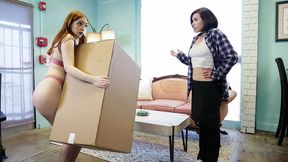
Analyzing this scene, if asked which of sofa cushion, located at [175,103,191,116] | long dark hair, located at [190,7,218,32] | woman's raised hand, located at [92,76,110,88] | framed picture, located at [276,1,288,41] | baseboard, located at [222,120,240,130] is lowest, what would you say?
baseboard, located at [222,120,240,130]

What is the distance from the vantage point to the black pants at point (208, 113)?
5.08ft

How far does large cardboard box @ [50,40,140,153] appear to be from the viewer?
44.9 inches

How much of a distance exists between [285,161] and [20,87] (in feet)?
11.3

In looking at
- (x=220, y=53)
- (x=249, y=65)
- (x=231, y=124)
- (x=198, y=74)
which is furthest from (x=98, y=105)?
(x=231, y=124)

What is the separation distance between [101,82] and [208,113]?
85cm

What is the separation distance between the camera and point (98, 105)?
1145mm

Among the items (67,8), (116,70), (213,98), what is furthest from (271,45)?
(67,8)

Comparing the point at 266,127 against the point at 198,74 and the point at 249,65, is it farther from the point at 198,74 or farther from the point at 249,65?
the point at 198,74

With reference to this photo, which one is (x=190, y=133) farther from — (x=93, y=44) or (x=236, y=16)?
(x=93, y=44)

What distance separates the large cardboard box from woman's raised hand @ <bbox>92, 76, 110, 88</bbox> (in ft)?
0.08

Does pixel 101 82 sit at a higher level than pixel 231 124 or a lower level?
higher

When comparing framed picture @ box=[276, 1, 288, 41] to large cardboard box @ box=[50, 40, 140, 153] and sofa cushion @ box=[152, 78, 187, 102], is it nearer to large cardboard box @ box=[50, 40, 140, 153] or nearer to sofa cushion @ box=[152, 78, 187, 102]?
sofa cushion @ box=[152, 78, 187, 102]

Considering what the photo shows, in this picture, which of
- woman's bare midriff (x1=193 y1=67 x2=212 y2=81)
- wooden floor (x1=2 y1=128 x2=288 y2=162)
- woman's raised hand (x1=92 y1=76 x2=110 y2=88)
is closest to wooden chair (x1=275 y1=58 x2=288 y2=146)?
wooden floor (x1=2 y1=128 x2=288 y2=162)

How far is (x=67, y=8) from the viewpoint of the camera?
377 centimetres
